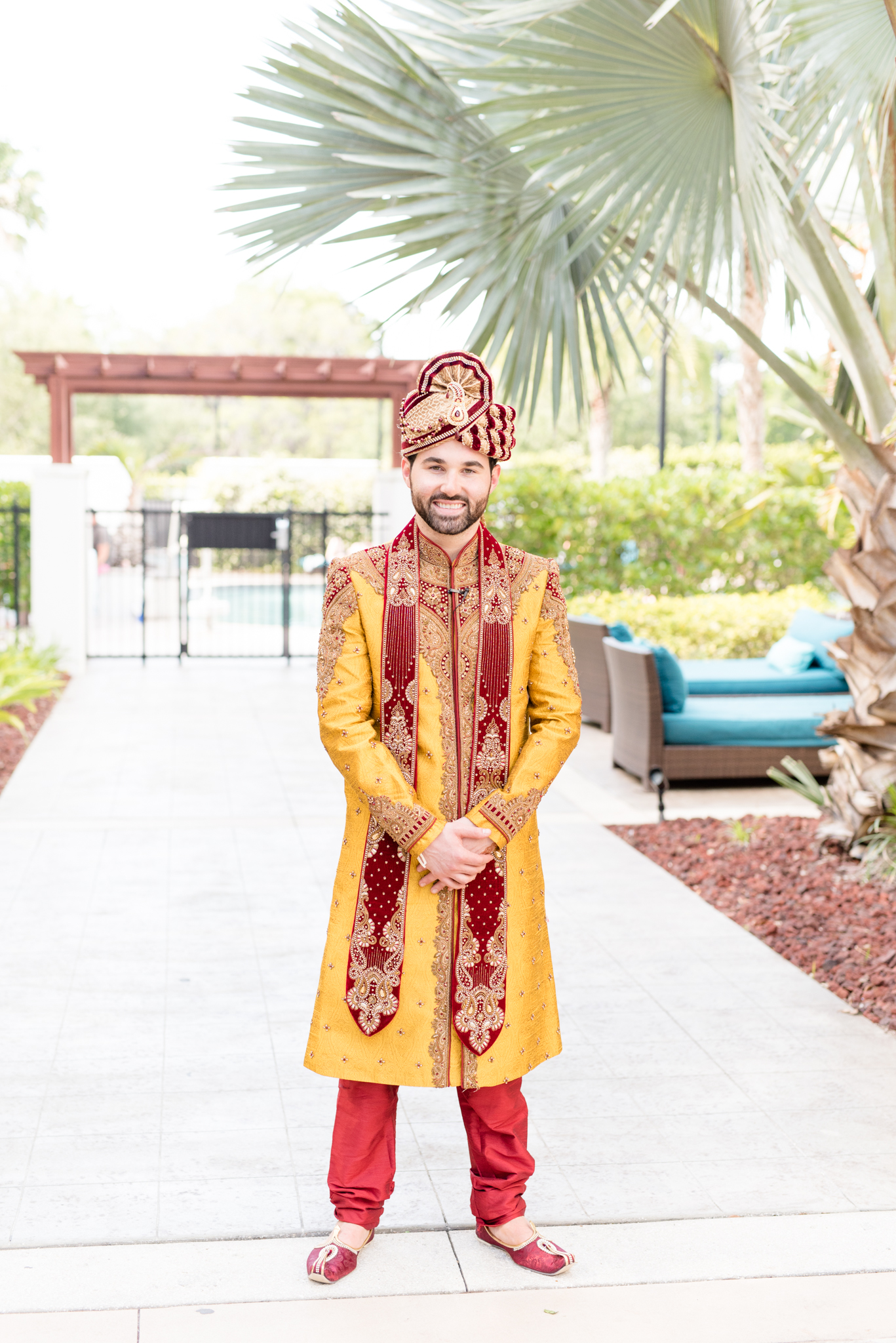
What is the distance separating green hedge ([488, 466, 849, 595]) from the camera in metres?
15.0

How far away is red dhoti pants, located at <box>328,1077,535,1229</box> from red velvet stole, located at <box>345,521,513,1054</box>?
6.8 inches

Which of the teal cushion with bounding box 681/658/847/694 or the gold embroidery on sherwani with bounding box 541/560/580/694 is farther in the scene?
the teal cushion with bounding box 681/658/847/694

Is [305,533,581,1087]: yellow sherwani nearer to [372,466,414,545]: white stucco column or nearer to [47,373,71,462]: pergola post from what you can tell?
[47,373,71,462]: pergola post

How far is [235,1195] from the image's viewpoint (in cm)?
349

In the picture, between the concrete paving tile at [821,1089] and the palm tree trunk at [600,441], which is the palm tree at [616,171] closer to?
the concrete paving tile at [821,1089]

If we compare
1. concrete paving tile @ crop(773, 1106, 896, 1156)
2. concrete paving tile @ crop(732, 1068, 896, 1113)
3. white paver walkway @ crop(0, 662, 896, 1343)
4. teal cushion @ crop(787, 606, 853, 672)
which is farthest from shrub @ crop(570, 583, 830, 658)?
concrete paving tile @ crop(773, 1106, 896, 1156)

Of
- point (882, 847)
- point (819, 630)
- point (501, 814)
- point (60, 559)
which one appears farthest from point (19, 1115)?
point (60, 559)

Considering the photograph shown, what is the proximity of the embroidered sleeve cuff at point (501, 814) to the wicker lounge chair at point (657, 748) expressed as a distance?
548 centimetres

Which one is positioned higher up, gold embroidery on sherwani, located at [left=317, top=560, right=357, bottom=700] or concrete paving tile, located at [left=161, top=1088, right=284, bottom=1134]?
gold embroidery on sherwani, located at [left=317, top=560, right=357, bottom=700]

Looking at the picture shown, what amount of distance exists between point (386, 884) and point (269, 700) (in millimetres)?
10042

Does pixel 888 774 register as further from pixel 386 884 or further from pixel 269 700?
pixel 269 700

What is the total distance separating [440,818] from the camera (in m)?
3.06

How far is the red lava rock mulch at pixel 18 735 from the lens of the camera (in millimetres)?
9320

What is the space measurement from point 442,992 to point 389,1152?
432mm
